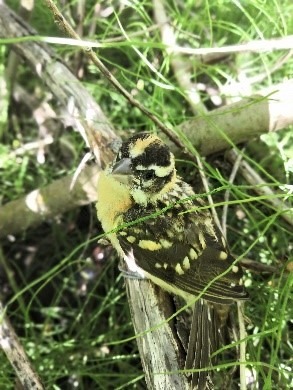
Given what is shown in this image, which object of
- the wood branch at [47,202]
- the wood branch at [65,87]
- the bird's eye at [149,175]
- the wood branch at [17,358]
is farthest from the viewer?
the wood branch at [47,202]

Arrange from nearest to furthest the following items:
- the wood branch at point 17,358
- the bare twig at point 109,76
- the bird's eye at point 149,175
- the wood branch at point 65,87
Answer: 1. the bare twig at point 109,76
2. the wood branch at point 17,358
3. the bird's eye at point 149,175
4. the wood branch at point 65,87

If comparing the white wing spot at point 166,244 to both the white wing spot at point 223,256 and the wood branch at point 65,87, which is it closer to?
the white wing spot at point 223,256

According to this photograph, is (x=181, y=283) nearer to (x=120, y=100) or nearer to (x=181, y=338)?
(x=181, y=338)

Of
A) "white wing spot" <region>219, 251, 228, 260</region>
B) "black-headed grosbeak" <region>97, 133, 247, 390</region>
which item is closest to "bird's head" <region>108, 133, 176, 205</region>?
"black-headed grosbeak" <region>97, 133, 247, 390</region>

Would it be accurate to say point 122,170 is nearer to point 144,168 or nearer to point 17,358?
point 144,168

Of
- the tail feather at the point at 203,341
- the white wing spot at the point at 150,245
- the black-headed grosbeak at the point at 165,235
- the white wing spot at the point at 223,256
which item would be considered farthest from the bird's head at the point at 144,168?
the tail feather at the point at 203,341

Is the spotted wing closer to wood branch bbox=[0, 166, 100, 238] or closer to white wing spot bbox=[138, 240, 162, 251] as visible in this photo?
white wing spot bbox=[138, 240, 162, 251]

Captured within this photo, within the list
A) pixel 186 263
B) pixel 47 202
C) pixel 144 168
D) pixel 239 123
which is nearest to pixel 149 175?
pixel 144 168
